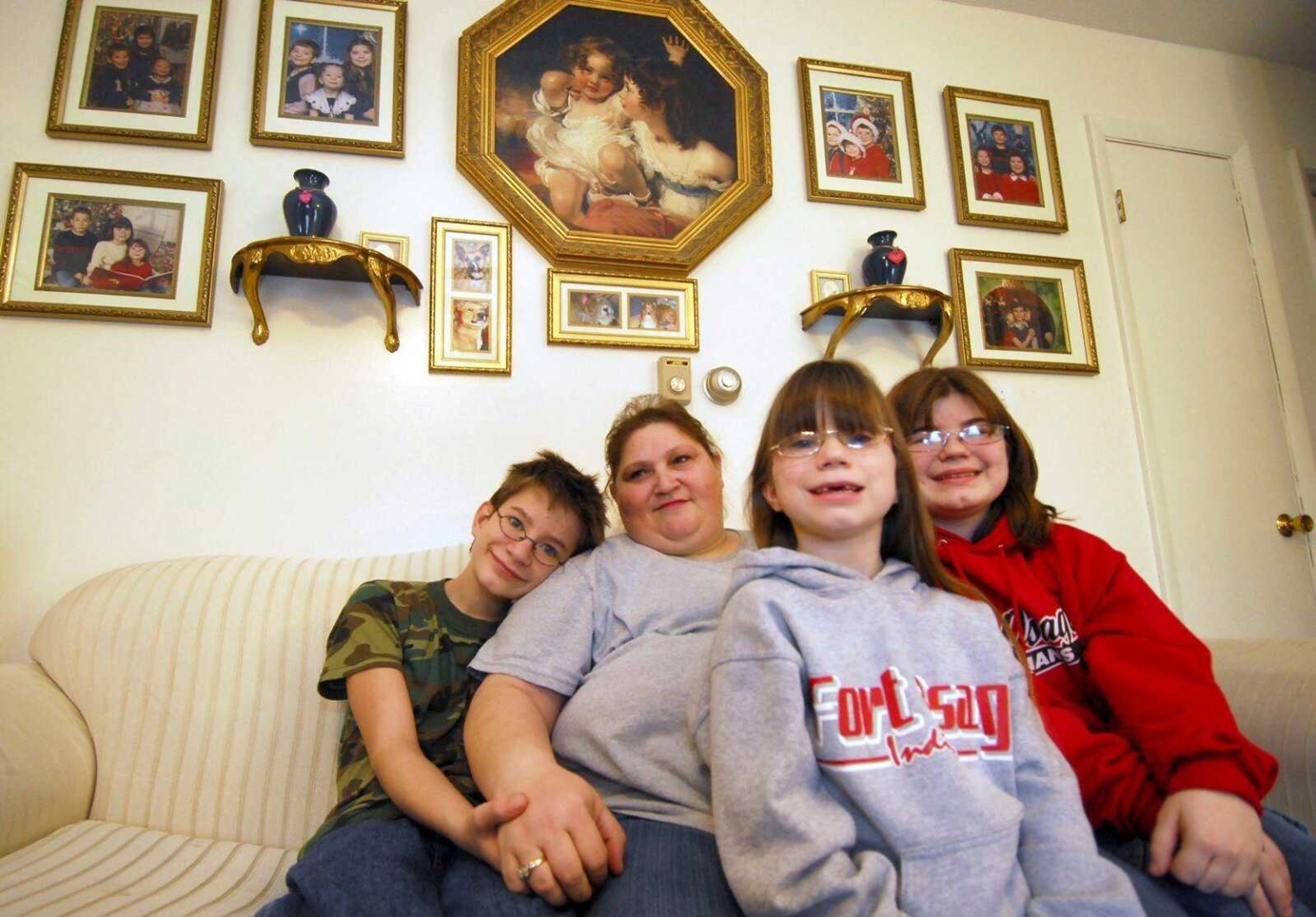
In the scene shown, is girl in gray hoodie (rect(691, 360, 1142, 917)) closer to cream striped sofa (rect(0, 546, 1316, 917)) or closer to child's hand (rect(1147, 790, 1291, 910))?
child's hand (rect(1147, 790, 1291, 910))

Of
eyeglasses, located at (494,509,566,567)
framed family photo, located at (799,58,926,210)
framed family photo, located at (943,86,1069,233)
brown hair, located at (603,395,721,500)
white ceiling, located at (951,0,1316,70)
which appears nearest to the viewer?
eyeglasses, located at (494,509,566,567)

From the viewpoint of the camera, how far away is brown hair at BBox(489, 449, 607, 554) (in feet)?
4.65

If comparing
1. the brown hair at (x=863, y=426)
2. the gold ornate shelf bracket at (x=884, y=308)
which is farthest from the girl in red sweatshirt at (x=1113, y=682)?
the gold ornate shelf bracket at (x=884, y=308)

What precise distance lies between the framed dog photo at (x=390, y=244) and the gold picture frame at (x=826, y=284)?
1.28 m

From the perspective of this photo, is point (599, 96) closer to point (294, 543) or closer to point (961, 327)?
point (961, 327)

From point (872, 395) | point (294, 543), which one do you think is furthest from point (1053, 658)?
point (294, 543)

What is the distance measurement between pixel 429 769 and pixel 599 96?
2095mm

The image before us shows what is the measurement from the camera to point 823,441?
1.03 m

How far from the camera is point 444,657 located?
1348 millimetres

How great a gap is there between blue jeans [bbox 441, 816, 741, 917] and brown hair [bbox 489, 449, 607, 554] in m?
0.59

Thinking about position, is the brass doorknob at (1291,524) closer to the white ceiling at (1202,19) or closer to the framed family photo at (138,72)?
the white ceiling at (1202,19)

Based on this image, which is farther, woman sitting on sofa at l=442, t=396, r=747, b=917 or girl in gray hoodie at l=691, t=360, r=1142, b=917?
woman sitting on sofa at l=442, t=396, r=747, b=917

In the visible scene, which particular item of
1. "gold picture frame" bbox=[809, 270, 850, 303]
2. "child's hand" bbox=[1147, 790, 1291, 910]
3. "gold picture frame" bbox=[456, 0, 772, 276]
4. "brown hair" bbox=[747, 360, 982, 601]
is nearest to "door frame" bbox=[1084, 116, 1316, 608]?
"gold picture frame" bbox=[809, 270, 850, 303]

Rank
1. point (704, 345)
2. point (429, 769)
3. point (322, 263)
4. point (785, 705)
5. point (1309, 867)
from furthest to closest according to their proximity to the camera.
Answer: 1. point (704, 345)
2. point (322, 263)
3. point (429, 769)
4. point (1309, 867)
5. point (785, 705)
